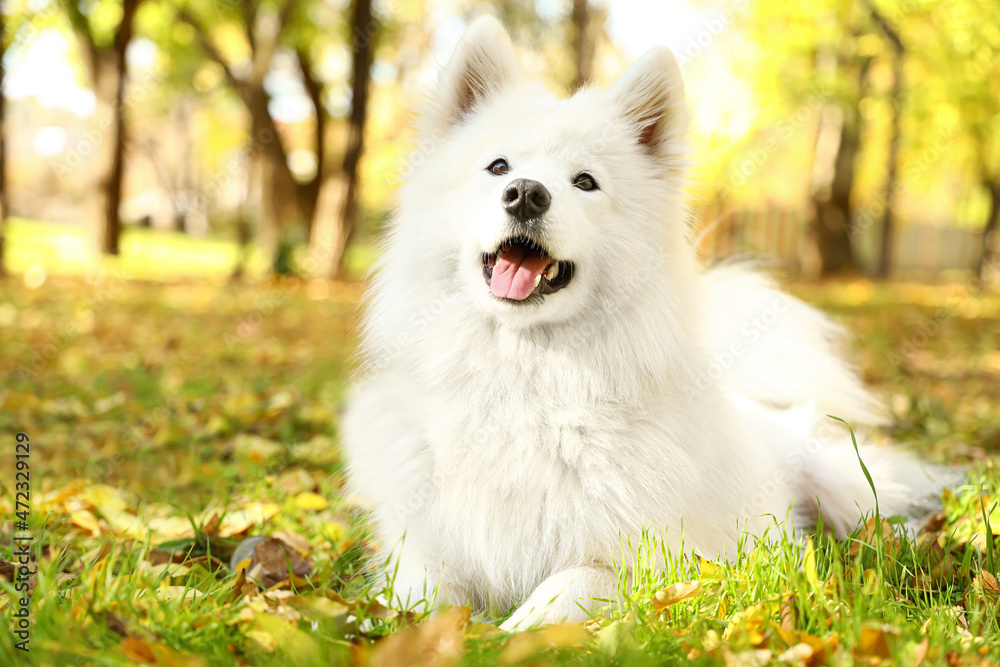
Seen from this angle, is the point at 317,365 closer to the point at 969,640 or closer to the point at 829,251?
the point at 969,640

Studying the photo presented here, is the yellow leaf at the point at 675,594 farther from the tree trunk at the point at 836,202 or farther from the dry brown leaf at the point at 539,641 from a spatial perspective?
the tree trunk at the point at 836,202

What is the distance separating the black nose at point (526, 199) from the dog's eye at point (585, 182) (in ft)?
0.74

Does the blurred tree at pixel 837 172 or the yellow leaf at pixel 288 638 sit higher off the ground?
the blurred tree at pixel 837 172

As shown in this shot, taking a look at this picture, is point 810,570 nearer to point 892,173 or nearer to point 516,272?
point 516,272

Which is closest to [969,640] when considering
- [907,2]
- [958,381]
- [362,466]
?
[362,466]

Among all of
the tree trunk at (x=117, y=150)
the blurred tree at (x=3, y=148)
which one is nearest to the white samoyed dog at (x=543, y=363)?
the blurred tree at (x=3, y=148)

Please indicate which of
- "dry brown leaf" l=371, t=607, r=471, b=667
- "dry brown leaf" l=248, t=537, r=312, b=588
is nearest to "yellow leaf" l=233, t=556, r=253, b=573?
"dry brown leaf" l=248, t=537, r=312, b=588

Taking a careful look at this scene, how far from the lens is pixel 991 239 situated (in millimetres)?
19453

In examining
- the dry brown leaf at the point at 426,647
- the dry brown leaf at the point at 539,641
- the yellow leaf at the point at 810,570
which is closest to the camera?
the dry brown leaf at the point at 426,647

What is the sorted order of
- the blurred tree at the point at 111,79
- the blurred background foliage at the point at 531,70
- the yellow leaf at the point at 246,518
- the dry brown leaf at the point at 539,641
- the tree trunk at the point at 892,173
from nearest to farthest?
the dry brown leaf at the point at 539,641 < the yellow leaf at the point at 246,518 < the blurred background foliage at the point at 531,70 < the tree trunk at the point at 892,173 < the blurred tree at the point at 111,79

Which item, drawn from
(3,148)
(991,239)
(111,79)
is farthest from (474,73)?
(991,239)

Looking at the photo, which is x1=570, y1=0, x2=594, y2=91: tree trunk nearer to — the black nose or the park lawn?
the park lawn

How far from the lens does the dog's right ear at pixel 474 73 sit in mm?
2613

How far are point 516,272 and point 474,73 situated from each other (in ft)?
2.92
